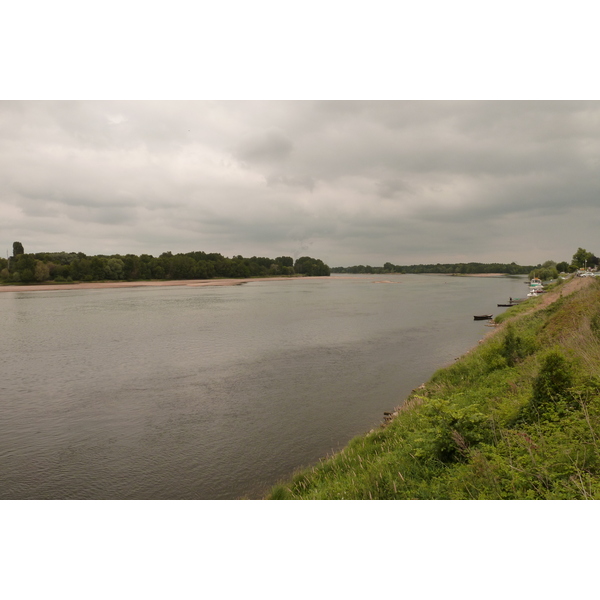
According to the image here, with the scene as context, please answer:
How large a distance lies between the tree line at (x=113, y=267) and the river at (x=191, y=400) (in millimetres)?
78594

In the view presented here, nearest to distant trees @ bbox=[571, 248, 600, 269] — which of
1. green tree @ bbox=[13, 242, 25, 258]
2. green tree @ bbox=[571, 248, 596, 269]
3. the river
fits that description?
green tree @ bbox=[571, 248, 596, 269]

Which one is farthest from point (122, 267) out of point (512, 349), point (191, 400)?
point (512, 349)

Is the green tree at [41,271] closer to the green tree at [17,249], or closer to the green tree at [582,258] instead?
the green tree at [17,249]

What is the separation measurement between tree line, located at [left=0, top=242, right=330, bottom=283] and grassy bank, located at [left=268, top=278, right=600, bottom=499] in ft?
360

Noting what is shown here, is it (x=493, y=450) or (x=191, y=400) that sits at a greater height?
(x=493, y=450)

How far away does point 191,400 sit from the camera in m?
15.6

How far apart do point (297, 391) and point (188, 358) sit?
30.1ft

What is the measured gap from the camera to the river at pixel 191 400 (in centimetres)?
986

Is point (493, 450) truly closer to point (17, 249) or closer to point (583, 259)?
point (17, 249)

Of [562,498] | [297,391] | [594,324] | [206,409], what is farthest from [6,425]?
[594,324]

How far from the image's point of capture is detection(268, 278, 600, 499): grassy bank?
17.4 ft

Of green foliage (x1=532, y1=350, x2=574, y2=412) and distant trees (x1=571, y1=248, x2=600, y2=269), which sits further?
distant trees (x1=571, y1=248, x2=600, y2=269)

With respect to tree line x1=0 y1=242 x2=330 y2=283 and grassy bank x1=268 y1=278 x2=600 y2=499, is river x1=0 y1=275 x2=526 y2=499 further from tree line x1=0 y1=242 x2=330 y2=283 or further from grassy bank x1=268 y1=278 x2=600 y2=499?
tree line x1=0 y1=242 x2=330 y2=283

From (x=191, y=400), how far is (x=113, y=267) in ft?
358
